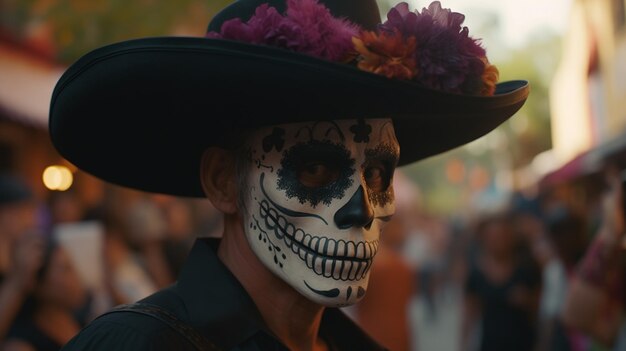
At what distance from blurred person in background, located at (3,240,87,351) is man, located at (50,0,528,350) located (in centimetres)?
183

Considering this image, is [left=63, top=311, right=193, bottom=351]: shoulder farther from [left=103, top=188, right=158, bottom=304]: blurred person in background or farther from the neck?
[left=103, top=188, right=158, bottom=304]: blurred person in background

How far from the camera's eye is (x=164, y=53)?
2359mm

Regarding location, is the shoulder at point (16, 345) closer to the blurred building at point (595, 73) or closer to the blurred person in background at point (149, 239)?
the blurred person in background at point (149, 239)

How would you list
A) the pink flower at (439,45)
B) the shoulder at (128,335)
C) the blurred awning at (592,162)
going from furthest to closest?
the blurred awning at (592,162) < the pink flower at (439,45) < the shoulder at (128,335)

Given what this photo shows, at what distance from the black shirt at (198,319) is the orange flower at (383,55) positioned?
74 centimetres

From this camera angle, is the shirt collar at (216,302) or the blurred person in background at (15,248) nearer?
the shirt collar at (216,302)

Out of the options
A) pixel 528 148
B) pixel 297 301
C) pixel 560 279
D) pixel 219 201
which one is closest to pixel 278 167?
pixel 219 201

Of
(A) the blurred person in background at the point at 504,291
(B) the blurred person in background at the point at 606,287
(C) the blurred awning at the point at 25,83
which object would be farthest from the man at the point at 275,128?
(C) the blurred awning at the point at 25,83

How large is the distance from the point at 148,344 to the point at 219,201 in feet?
1.97

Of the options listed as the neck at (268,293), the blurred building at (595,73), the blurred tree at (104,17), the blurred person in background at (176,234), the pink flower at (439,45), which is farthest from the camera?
the blurred building at (595,73)

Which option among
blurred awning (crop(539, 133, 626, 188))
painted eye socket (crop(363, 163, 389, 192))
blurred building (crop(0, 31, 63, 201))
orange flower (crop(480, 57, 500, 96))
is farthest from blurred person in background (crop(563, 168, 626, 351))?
blurred building (crop(0, 31, 63, 201))

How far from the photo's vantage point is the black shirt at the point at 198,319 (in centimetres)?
224

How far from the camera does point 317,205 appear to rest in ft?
8.29

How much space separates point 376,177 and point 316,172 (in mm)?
200
